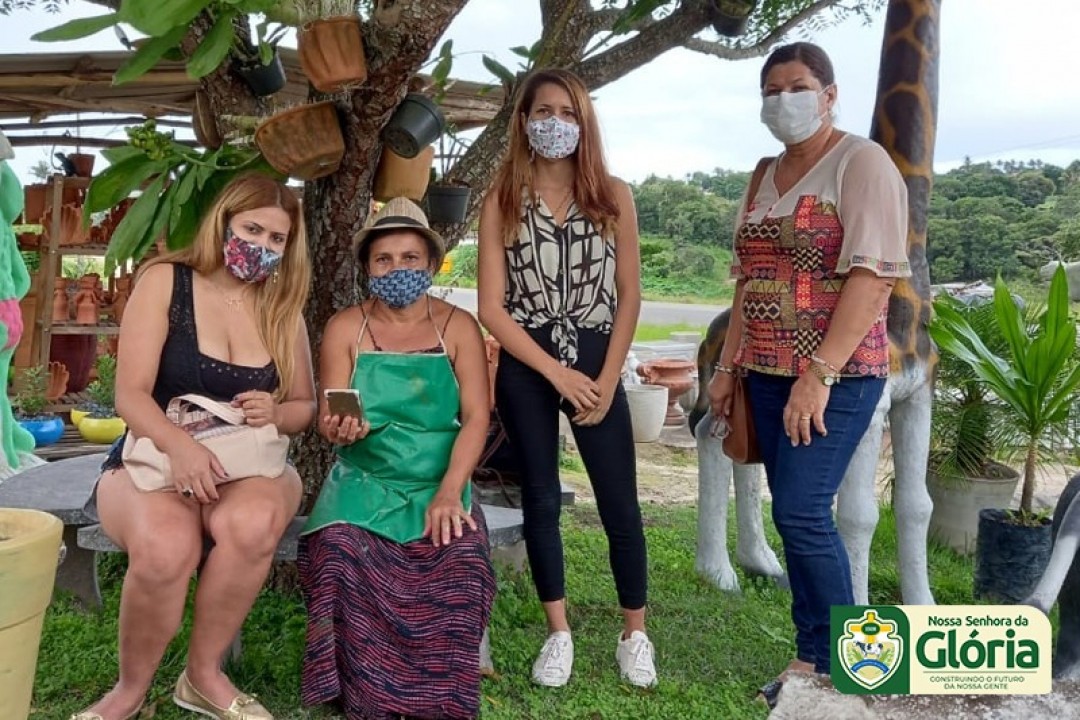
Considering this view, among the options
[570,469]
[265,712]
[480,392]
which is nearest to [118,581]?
[265,712]

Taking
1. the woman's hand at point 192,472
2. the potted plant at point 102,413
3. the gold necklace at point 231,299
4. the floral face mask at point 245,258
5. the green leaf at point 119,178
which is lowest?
the potted plant at point 102,413

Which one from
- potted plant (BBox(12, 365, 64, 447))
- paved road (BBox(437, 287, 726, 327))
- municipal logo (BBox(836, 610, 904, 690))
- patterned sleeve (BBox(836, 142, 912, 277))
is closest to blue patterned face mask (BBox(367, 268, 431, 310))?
patterned sleeve (BBox(836, 142, 912, 277))

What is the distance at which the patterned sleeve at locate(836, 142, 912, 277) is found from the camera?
2.41 metres

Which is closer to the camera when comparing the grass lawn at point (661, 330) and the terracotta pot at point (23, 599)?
the terracotta pot at point (23, 599)

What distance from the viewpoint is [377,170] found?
3.18m

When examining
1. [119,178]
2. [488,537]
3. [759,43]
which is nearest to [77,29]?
[119,178]

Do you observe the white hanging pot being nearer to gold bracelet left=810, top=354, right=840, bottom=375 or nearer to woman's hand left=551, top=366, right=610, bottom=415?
woman's hand left=551, top=366, right=610, bottom=415

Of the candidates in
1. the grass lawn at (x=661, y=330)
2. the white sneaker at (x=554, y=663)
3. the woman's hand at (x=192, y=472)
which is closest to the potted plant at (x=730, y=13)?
the white sneaker at (x=554, y=663)

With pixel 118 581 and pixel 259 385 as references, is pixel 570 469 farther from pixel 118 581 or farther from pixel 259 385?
pixel 259 385

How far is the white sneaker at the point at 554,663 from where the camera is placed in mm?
2893

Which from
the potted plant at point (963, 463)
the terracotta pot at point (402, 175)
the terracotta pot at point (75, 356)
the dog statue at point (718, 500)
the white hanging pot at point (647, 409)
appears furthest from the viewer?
the white hanging pot at point (647, 409)

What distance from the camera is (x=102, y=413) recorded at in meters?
6.03

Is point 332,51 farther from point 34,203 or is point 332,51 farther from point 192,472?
point 34,203

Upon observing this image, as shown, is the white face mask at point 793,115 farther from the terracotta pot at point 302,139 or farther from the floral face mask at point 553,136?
the terracotta pot at point 302,139
